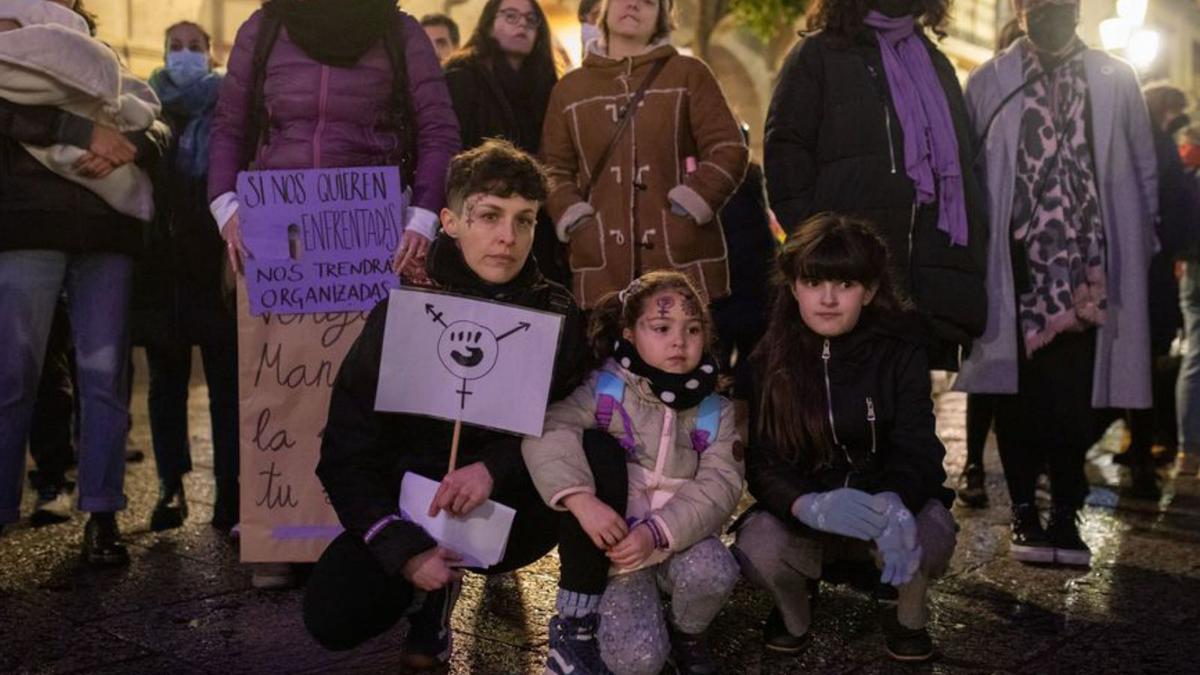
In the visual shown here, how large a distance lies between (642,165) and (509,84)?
0.71 m

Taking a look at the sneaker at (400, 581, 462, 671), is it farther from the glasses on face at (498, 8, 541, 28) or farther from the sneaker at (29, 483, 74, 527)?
the sneaker at (29, 483, 74, 527)

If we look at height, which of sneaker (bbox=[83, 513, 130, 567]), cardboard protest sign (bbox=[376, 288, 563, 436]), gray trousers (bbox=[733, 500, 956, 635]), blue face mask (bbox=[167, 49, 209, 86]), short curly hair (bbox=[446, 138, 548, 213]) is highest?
A: blue face mask (bbox=[167, 49, 209, 86])

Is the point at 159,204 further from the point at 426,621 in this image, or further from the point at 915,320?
the point at 915,320

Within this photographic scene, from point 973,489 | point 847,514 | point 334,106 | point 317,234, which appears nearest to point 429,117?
point 334,106

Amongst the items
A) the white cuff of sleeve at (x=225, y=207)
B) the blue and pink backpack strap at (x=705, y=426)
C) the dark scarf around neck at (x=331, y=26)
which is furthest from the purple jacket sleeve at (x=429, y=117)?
the blue and pink backpack strap at (x=705, y=426)

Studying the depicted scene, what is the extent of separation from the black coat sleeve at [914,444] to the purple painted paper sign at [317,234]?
145cm

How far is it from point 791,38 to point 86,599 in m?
13.5

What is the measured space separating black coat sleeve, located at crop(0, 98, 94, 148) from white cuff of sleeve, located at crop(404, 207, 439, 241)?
1020 mm

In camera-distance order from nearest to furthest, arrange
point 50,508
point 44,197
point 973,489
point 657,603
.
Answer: point 657,603 < point 44,197 < point 50,508 < point 973,489

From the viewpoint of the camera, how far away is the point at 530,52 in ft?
15.6

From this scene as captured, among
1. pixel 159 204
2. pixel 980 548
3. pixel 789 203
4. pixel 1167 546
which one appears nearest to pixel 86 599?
pixel 159 204

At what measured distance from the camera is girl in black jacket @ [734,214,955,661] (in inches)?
131

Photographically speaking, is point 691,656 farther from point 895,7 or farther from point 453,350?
point 895,7

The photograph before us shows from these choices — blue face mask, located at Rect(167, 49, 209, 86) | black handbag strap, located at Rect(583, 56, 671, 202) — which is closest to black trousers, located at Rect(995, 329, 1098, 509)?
black handbag strap, located at Rect(583, 56, 671, 202)
